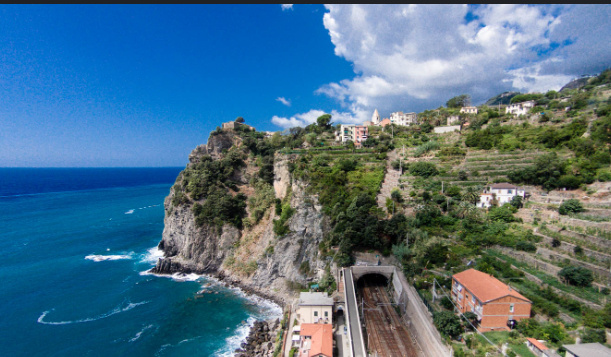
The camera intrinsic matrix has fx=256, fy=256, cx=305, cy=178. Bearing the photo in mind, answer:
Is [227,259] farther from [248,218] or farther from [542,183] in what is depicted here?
[542,183]

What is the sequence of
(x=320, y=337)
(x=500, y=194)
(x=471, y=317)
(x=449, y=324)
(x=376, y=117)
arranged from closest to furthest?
(x=449, y=324), (x=471, y=317), (x=320, y=337), (x=500, y=194), (x=376, y=117)

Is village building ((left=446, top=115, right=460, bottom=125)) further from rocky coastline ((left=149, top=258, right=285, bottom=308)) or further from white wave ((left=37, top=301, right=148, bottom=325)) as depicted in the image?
white wave ((left=37, top=301, right=148, bottom=325))

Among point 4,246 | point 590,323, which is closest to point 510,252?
point 590,323

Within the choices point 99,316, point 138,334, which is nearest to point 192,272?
point 99,316

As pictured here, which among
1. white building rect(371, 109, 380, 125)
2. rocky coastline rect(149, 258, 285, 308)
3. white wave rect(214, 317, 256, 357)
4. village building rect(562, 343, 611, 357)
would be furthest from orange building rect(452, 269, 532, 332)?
white building rect(371, 109, 380, 125)

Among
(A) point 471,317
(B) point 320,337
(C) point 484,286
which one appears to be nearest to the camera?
(A) point 471,317

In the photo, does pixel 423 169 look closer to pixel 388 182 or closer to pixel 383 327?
pixel 388 182
